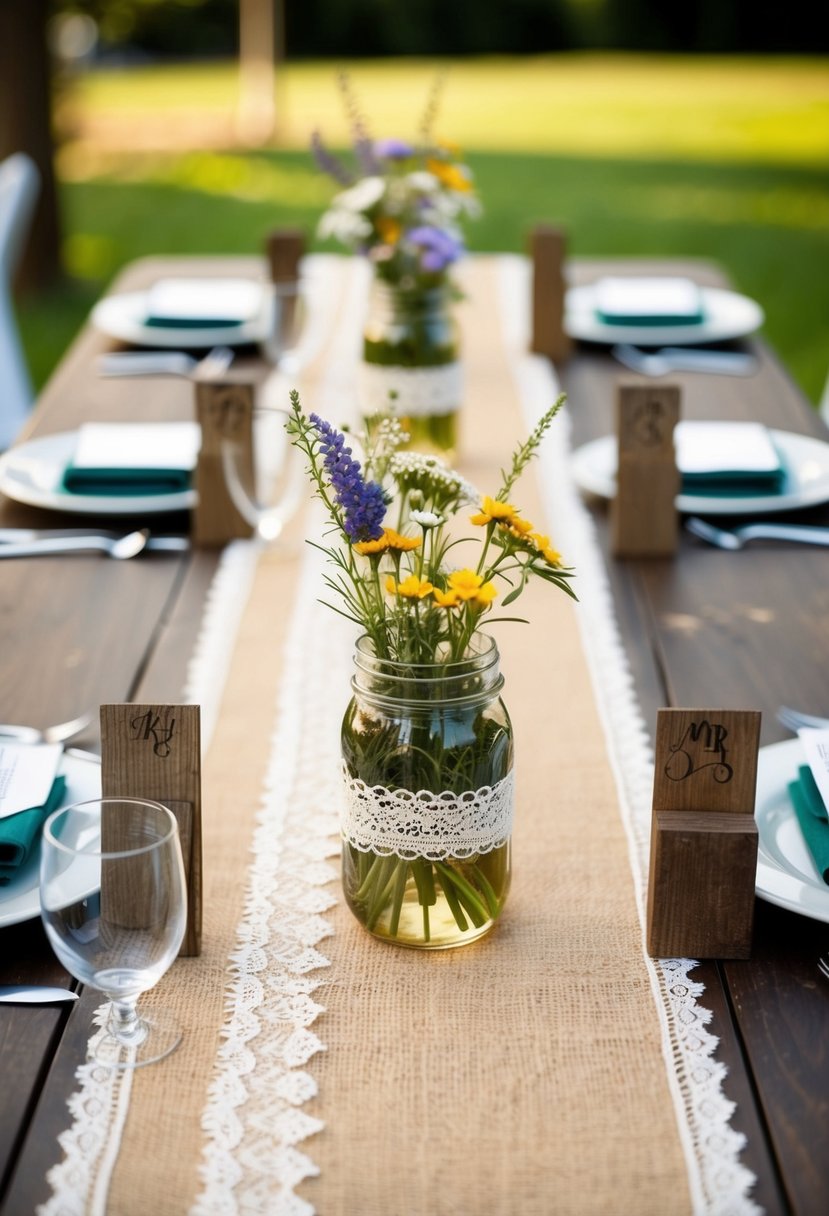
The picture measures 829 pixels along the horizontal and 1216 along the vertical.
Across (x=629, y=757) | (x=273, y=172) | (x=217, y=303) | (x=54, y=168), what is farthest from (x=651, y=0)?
(x=629, y=757)

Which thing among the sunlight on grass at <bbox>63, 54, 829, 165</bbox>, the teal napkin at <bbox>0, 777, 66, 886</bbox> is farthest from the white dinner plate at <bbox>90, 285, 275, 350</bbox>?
the sunlight on grass at <bbox>63, 54, 829, 165</bbox>

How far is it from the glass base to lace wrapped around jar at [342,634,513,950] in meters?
0.16

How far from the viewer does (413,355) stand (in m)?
1.93

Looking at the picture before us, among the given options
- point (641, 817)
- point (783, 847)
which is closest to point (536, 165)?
point (641, 817)

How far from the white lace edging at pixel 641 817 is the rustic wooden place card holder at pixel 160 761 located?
0.33 metres

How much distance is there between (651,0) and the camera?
14219 mm

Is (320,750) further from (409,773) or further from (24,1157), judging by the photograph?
(24,1157)

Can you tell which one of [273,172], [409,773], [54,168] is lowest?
[273,172]

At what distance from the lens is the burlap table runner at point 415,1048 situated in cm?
82

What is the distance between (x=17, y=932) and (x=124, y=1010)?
0.46 ft

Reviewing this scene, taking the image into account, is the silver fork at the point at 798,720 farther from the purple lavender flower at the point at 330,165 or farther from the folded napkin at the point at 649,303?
the folded napkin at the point at 649,303

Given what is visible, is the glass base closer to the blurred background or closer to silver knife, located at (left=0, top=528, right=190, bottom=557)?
silver knife, located at (left=0, top=528, right=190, bottom=557)

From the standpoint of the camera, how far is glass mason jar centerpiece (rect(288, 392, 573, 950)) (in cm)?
93

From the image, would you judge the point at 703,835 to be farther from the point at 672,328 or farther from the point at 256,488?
the point at 672,328
